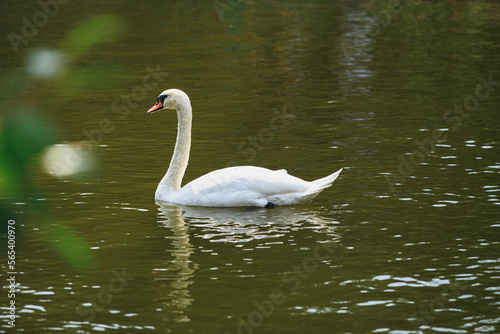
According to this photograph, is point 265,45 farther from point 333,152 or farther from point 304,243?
point 304,243

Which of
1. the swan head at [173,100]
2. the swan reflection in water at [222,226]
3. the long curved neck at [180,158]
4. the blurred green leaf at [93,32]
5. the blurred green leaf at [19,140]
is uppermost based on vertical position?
the swan head at [173,100]

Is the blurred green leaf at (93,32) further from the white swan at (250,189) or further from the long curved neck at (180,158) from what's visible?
the long curved neck at (180,158)

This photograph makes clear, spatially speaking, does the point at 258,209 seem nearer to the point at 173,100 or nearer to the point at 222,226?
the point at 222,226

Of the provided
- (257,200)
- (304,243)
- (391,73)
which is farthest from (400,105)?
(304,243)

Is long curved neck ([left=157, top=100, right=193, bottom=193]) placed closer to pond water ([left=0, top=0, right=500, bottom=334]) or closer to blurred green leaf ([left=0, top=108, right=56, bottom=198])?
pond water ([left=0, top=0, right=500, bottom=334])

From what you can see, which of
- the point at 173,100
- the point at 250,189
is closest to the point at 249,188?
the point at 250,189

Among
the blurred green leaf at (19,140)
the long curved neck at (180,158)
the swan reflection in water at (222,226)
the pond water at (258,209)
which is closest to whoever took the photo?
the blurred green leaf at (19,140)

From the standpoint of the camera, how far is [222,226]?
9477mm

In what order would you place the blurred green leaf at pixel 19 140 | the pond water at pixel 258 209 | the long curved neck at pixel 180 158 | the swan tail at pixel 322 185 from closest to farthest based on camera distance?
the blurred green leaf at pixel 19 140 < the pond water at pixel 258 209 < the swan tail at pixel 322 185 < the long curved neck at pixel 180 158

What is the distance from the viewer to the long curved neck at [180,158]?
10.7m

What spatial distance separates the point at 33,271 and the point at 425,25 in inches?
932

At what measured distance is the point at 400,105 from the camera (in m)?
16.4

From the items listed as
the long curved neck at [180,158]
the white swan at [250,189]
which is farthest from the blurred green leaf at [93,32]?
the long curved neck at [180,158]

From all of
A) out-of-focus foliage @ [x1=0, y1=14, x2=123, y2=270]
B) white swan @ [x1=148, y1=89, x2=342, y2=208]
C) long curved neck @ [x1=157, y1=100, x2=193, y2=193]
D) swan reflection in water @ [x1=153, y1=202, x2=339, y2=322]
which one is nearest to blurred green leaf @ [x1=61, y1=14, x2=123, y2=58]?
out-of-focus foliage @ [x1=0, y1=14, x2=123, y2=270]
